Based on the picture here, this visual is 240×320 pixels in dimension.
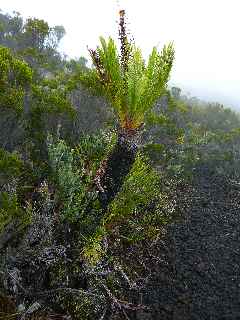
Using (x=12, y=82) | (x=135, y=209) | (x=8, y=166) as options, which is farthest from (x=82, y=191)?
(x=12, y=82)

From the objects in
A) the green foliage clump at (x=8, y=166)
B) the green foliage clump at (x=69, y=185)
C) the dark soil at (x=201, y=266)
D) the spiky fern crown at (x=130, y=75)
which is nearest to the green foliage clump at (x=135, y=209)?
the dark soil at (x=201, y=266)

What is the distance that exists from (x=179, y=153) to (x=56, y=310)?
6315mm

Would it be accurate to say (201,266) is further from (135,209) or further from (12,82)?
(12,82)

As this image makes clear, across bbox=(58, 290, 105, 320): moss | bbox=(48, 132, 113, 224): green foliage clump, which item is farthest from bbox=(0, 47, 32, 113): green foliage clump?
bbox=(58, 290, 105, 320): moss

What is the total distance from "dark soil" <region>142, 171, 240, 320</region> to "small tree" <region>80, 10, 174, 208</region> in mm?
1478

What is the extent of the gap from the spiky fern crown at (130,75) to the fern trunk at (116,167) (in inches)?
7.5

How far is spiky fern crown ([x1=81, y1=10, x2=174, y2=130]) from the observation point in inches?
244

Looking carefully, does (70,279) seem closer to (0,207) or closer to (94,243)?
(94,243)

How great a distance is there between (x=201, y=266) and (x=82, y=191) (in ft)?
7.68

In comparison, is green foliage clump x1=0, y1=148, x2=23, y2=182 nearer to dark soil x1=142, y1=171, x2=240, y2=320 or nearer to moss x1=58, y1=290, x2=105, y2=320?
moss x1=58, y1=290, x2=105, y2=320

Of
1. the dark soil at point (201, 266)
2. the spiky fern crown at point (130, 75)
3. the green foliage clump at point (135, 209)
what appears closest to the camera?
the spiky fern crown at point (130, 75)

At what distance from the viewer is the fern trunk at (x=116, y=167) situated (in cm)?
637

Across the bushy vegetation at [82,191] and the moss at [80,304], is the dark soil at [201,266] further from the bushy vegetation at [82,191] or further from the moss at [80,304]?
the moss at [80,304]

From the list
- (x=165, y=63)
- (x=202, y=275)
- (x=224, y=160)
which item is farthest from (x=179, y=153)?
(x=165, y=63)
